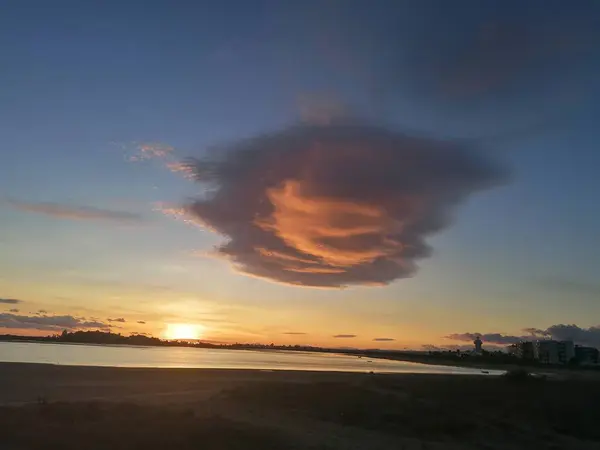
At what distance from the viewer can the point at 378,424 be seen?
28656 mm

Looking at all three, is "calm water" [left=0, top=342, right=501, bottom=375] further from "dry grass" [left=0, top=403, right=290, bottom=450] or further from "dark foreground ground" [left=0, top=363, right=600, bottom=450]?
"dry grass" [left=0, top=403, right=290, bottom=450]

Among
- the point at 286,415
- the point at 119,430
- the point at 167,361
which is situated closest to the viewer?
the point at 119,430

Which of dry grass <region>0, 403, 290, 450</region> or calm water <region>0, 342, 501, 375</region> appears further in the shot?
calm water <region>0, 342, 501, 375</region>

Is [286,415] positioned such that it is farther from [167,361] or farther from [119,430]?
[167,361]

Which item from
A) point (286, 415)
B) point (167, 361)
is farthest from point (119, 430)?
point (167, 361)

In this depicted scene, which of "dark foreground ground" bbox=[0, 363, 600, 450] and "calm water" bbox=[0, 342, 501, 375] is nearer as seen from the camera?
"dark foreground ground" bbox=[0, 363, 600, 450]

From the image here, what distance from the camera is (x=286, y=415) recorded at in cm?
2877

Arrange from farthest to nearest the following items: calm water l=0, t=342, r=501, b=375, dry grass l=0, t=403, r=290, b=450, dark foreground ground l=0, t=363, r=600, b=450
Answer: calm water l=0, t=342, r=501, b=375 → dark foreground ground l=0, t=363, r=600, b=450 → dry grass l=0, t=403, r=290, b=450

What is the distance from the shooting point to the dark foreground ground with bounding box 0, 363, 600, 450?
65.9ft

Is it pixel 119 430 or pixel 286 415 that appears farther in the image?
pixel 286 415

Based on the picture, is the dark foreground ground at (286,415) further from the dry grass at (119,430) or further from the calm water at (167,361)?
the calm water at (167,361)

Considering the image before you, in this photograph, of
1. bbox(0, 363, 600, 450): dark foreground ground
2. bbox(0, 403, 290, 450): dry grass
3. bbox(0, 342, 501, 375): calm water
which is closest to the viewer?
bbox(0, 403, 290, 450): dry grass

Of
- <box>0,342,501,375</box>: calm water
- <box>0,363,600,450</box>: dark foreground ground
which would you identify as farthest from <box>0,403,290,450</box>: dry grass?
<box>0,342,501,375</box>: calm water

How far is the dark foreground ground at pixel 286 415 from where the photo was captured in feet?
65.9
